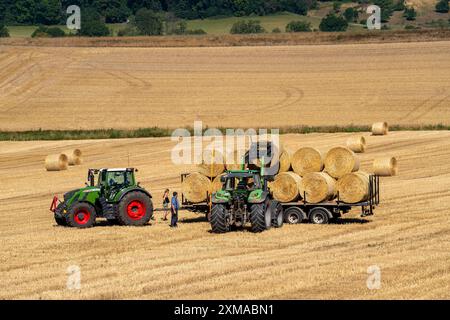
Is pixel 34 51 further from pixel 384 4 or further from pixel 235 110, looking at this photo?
pixel 384 4

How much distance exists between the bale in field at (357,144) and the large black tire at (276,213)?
18.0 m

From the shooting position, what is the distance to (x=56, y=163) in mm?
44938

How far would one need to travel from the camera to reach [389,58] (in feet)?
246

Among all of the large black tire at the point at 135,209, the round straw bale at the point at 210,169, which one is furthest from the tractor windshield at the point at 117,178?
the round straw bale at the point at 210,169

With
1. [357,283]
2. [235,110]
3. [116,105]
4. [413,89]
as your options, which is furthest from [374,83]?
[357,283]

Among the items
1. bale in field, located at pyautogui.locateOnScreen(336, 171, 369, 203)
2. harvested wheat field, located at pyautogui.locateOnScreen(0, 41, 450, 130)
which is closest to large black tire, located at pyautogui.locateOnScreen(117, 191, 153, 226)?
bale in field, located at pyautogui.locateOnScreen(336, 171, 369, 203)

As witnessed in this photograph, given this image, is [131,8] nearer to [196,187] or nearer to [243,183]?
[196,187]

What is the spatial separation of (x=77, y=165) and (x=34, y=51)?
37.0 meters

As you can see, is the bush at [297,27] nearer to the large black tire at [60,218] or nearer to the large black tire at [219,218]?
the large black tire at [60,218]

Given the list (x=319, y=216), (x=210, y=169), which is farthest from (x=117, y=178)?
(x=319, y=216)

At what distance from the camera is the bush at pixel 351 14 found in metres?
127

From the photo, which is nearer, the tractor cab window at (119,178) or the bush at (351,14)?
the tractor cab window at (119,178)

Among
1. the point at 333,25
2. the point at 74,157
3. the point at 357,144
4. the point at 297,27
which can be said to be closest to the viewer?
the point at 74,157

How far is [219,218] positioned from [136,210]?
310cm
